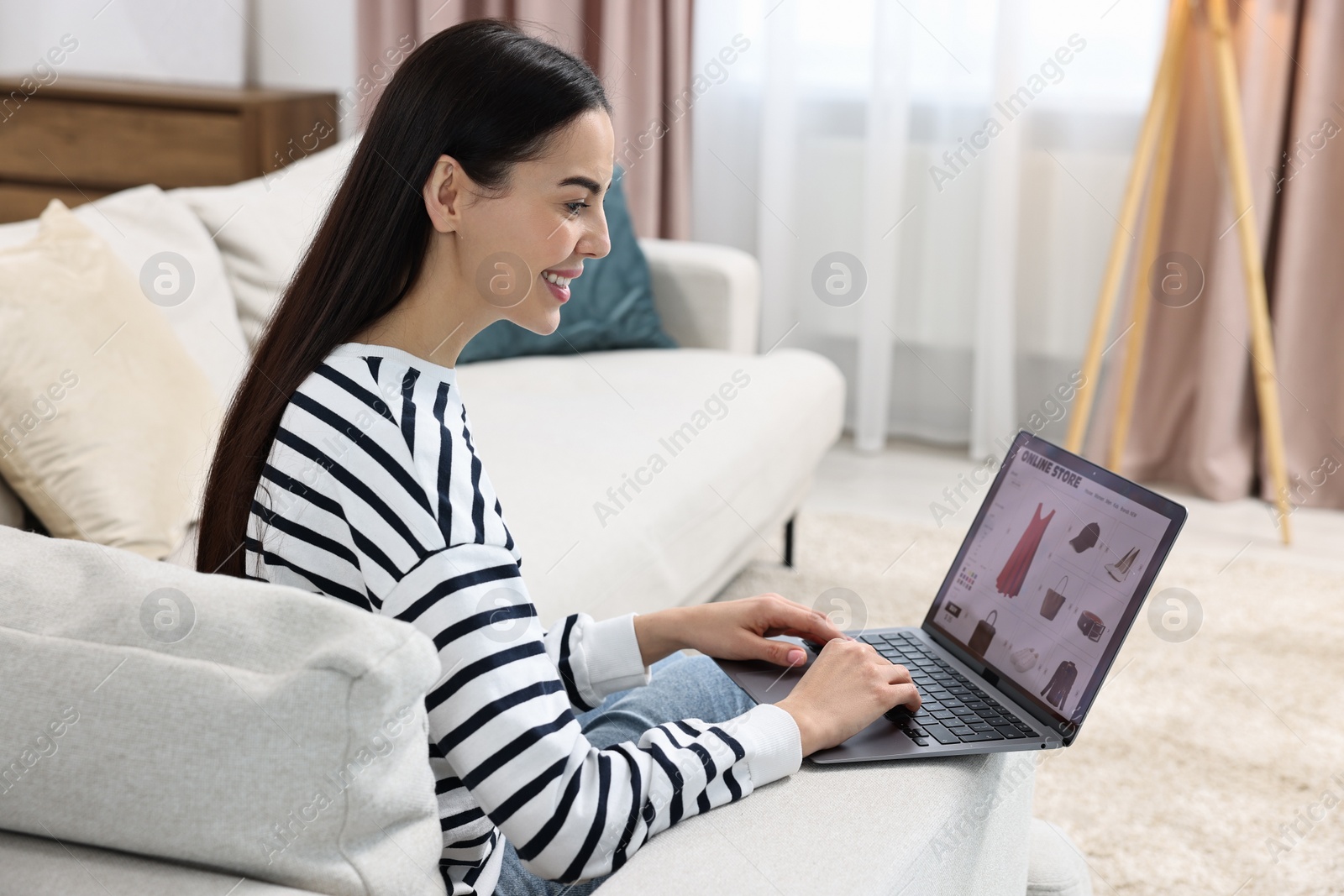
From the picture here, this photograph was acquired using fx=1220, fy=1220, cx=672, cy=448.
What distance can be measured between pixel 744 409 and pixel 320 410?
1.42m

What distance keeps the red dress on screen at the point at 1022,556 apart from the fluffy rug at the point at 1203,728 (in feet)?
2.23

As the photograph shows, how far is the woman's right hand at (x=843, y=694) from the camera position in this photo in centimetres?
85

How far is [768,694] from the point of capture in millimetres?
958

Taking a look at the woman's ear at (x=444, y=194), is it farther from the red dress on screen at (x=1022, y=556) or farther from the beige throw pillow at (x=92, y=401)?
the beige throw pillow at (x=92, y=401)

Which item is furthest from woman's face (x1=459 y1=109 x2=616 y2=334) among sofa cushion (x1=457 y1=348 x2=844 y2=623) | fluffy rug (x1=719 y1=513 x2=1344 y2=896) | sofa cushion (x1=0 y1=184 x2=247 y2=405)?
fluffy rug (x1=719 y1=513 x2=1344 y2=896)

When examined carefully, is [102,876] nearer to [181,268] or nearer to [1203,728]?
[181,268]

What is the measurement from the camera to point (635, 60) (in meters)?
3.24

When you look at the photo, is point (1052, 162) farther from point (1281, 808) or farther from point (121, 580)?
point (121, 580)

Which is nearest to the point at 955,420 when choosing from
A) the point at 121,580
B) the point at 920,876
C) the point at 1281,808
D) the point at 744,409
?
the point at 744,409

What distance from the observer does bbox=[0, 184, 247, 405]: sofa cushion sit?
5.70ft

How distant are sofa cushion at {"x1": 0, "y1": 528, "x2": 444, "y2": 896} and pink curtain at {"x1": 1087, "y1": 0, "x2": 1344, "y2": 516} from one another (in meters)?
2.71

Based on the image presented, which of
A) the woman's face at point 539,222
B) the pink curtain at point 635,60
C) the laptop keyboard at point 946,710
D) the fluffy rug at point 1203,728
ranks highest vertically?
the pink curtain at point 635,60

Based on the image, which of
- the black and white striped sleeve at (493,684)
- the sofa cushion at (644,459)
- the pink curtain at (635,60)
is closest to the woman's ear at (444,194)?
the black and white striped sleeve at (493,684)

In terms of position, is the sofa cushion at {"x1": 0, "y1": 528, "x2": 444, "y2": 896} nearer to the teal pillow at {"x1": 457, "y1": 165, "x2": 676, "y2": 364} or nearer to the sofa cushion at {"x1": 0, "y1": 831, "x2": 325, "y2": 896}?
the sofa cushion at {"x1": 0, "y1": 831, "x2": 325, "y2": 896}
